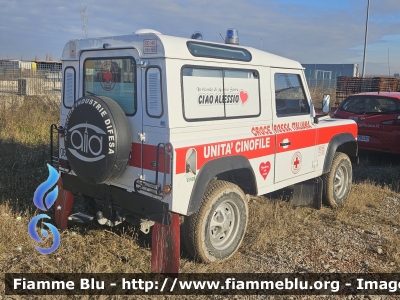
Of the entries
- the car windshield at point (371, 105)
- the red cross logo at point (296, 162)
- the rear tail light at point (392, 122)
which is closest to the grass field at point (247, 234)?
the red cross logo at point (296, 162)

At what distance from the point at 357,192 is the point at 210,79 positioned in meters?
3.90

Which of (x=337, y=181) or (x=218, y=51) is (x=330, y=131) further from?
(x=218, y=51)

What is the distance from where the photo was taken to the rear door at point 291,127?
15.8ft

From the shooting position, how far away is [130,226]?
4.93m

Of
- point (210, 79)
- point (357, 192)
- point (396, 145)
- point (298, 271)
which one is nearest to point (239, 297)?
point (298, 271)

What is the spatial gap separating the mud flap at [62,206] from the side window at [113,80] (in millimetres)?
1206

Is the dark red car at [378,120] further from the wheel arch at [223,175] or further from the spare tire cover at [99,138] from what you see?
the spare tire cover at [99,138]

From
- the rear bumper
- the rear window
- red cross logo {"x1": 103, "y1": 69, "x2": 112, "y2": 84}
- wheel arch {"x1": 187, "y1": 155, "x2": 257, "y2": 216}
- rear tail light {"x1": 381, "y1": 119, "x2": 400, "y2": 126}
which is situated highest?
the rear window

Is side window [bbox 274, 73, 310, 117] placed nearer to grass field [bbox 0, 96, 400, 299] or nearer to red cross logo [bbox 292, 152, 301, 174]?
red cross logo [bbox 292, 152, 301, 174]

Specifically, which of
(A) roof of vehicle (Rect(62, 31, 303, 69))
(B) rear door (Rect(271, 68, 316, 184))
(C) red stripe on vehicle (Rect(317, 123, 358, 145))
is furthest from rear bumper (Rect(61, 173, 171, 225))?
(C) red stripe on vehicle (Rect(317, 123, 358, 145))

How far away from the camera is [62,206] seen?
15.5ft

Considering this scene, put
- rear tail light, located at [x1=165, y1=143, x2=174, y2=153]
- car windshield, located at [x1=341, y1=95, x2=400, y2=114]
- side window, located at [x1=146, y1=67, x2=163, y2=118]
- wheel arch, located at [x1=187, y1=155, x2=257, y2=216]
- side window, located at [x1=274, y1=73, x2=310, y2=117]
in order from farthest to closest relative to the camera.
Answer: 1. car windshield, located at [x1=341, y1=95, x2=400, y2=114]
2. side window, located at [x1=274, y1=73, x2=310, y2=117]
3. wheel arch, located at [x1=187, y1=155, x2=257, y2=216]
4. side window, located at [x1=146, y1=67, x2=163, y2=118]
5. rear tail light, located at [x1=165, y1=143, x2=174, y2=153]

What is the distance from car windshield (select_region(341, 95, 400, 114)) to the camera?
8125 millimetres

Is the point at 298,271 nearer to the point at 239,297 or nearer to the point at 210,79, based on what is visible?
the point at 239,297
